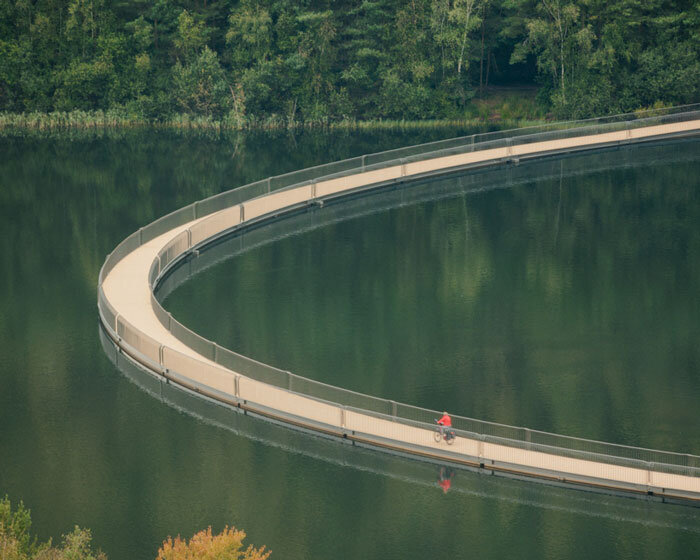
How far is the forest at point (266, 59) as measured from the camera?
102250 millimetres

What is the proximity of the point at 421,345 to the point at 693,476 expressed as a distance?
16.2m

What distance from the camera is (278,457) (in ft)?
151

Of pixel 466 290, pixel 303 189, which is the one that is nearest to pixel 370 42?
pixel 303 189

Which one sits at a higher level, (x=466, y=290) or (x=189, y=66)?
(x=189, y=66)

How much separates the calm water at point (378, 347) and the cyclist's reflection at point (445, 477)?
0.28 m

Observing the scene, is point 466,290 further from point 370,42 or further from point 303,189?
point 370,42

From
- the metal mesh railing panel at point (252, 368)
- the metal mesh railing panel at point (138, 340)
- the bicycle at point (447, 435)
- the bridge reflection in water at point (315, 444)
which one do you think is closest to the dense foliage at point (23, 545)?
the bridge reflection in water at point (315, 444)

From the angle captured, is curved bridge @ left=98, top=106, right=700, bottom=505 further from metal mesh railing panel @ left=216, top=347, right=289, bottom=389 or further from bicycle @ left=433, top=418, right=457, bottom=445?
bicycle @ left=433, top=418, right=457, bottom=445

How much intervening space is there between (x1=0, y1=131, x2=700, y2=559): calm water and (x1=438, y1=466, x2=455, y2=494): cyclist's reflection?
0.93 ft

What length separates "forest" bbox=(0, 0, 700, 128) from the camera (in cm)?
10225

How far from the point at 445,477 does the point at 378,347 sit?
40.8ft

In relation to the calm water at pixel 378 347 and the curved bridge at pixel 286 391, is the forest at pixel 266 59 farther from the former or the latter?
the curved bridge at pixel 286 391

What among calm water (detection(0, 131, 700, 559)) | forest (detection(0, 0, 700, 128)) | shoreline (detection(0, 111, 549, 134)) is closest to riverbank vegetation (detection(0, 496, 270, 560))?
calm water (detection(0, 131, 700, 559))

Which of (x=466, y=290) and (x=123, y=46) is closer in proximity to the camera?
(x=466, y=290)
